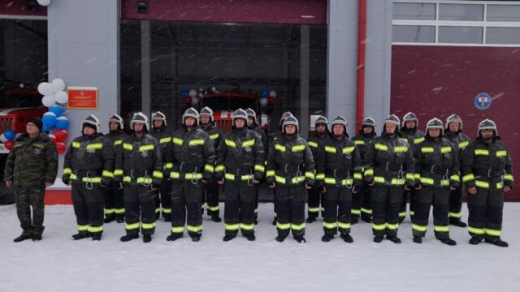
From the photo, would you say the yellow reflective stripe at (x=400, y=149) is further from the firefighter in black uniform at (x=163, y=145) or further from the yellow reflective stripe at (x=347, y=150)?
the firefighter in black uniform at (x=163, y=145)

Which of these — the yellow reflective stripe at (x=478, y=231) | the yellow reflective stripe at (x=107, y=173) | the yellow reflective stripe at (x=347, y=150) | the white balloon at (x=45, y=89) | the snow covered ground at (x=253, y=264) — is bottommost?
the snow covered ground at (x=253, y=264)

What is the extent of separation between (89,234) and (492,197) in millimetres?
6103

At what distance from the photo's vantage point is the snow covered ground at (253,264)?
203 inches

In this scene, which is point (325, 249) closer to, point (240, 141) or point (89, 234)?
point (240, 141)

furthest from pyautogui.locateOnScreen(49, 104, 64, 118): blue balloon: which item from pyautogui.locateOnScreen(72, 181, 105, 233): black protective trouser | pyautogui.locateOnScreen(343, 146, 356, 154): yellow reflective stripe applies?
pyautogui.locateOnScreen(343, 146, 356, 154): yellow reflective stripe

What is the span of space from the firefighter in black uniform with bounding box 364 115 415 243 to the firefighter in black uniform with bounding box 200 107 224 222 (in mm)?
2623

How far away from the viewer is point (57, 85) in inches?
365

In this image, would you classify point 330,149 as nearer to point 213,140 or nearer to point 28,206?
point 213,140

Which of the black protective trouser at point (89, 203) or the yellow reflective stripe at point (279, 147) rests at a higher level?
the yellow reflective stripe at point (279, 147)

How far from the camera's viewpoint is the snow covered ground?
203 inches

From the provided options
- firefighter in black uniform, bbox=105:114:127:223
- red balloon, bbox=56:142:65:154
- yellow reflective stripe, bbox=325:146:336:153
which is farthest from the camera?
red balloon, bbox=56:142:65:154

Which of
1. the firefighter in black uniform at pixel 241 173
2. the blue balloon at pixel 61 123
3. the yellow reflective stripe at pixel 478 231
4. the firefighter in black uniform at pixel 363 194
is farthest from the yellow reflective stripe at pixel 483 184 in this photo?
the blue balloon at pixel 61 123

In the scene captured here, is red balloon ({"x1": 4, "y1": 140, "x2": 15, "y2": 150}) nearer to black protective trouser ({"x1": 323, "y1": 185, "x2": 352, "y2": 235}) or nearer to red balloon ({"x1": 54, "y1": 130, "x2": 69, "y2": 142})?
red balloon ({"x1": 54, "y1": 130, "x2": 69, "y2": 142})

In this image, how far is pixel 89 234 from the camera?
23.5 ft
